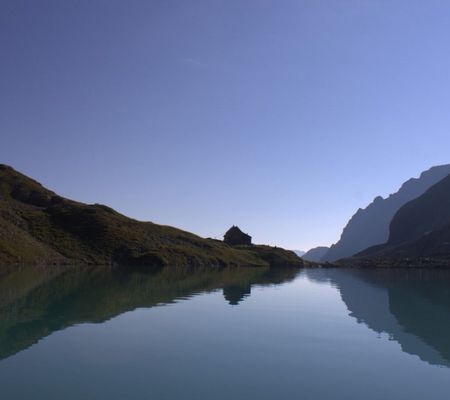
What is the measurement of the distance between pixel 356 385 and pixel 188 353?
10273 millimetres

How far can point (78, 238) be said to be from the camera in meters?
158

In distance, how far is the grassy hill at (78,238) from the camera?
133250mm

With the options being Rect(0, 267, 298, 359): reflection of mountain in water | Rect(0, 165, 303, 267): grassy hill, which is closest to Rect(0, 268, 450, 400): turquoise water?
Rect(0, 267, 298, 359): reflection of mountain in water

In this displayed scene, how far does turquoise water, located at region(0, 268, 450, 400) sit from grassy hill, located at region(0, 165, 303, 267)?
87330mm

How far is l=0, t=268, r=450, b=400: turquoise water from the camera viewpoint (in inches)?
798

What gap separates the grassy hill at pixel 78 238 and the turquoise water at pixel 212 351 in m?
87.3

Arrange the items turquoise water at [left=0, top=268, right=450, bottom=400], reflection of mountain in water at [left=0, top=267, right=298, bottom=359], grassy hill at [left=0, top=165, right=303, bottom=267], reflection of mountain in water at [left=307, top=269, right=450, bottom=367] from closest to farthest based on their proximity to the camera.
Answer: turquoise water at [left=0, top=268, right=450, bottom=400], reflection of mountain in water at [left=0, top=267, right=298, bottom=359], reflection of mountain in water at [left=307, top=269, right=450, bottom=367], grassy hill at [left=0, top=165, right=303, bottom=267]

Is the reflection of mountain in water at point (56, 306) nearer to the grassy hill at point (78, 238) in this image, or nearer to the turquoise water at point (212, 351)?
the turquoise water at point (212, 351)

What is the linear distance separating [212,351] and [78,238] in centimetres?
14003

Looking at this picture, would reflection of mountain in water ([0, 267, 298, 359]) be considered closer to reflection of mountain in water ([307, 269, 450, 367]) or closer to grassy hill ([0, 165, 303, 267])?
reflection of mountain in water ([307, 269, 450, 367])

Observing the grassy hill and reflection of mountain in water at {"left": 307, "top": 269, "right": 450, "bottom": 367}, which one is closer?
→ reflection of mountain in water at {"left": 307, "top": 269, "right": 450, "bottom": 367}

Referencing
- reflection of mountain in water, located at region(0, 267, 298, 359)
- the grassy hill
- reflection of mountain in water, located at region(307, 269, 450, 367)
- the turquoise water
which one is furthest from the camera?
the grassy hill

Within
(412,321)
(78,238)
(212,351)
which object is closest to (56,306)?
(212,351)

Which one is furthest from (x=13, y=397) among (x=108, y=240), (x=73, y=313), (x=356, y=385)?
(x=108, y=240)
